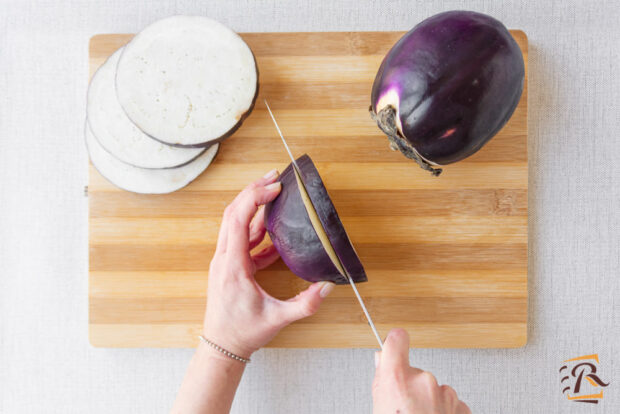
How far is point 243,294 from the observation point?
1373mm

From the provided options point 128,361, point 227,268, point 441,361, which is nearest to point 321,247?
point 227,268

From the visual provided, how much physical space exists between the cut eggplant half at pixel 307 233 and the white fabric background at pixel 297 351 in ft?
1.51

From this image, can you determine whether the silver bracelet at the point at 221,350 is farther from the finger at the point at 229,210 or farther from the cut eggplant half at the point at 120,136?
the cut eggplant half at the point at 120,136

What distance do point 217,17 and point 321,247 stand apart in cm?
92

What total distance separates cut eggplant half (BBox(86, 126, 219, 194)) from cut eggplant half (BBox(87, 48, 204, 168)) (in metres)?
0.05

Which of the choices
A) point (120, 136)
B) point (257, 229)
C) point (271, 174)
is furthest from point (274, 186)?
point (120, 136)

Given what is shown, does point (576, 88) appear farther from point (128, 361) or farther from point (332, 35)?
point (128, 361)

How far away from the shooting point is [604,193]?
1.59 metres

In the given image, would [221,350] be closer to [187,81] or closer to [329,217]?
[329,217]

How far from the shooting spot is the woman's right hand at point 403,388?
117 centimetres

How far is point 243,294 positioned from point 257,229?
0.74 feet

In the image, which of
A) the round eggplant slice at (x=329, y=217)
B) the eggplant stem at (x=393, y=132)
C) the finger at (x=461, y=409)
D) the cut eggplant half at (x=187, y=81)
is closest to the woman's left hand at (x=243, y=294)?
the round eggplant slice at (x=329, y=217)

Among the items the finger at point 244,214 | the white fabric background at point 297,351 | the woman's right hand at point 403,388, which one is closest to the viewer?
the woman's right hand at point 403,388

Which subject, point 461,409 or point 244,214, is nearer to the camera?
point 461,409
